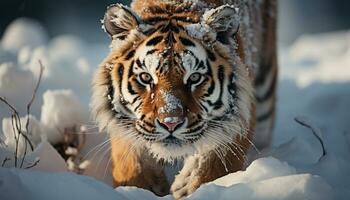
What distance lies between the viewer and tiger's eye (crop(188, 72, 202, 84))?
2.66m

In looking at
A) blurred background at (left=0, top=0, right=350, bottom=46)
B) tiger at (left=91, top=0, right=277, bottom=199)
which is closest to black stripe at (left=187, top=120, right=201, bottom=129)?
tiger at (left=91, top=0, right=277, bottom=199)

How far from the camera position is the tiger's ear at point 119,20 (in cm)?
274

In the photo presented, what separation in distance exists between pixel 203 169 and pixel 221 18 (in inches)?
21.6

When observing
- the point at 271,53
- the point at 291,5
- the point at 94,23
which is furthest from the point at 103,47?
the point at 291,5

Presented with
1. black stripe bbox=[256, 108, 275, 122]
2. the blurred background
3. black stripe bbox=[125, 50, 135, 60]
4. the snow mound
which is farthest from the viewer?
the blurred background

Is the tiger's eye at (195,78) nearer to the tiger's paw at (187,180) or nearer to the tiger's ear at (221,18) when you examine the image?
the tiger's ear at (221,18)

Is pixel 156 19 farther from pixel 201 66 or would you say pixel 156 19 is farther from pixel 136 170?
pixel 136 170

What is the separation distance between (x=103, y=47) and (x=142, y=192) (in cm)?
407

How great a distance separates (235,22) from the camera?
2.80 meters

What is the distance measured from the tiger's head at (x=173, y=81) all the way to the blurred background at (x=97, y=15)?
8781 millimetres

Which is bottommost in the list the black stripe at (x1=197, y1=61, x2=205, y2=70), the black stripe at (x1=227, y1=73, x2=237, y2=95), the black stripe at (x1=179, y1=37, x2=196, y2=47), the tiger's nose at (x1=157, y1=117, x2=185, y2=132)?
the tiger's nose at (x1=157, y1=117, x2=185, y2=132)

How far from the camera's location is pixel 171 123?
2.55 meters

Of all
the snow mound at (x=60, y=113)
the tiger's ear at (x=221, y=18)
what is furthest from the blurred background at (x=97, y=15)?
the tiger's ear at (x=221, y=18)

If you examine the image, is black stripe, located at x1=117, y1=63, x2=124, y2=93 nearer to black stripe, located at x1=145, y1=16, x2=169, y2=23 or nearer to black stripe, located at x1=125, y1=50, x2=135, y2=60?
black stripe, located at x1=125, y1=50, x2=135, y2=60
